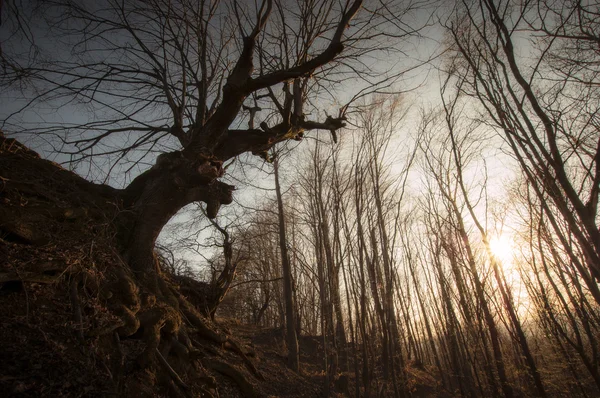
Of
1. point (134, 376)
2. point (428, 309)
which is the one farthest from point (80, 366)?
point (428, 309)

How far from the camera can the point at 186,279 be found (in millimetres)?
5113

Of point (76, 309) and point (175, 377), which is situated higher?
point (76, 309)

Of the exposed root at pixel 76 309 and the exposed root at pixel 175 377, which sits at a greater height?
the exposed root at pixel 76 309

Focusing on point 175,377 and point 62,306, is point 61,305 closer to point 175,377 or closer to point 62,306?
point 62,306

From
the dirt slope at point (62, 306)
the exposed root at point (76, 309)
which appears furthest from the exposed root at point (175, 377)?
the exposed root at point (76, 309)

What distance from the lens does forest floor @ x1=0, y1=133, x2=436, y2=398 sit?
5.69ft

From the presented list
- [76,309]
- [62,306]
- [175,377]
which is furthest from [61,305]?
[175,377]

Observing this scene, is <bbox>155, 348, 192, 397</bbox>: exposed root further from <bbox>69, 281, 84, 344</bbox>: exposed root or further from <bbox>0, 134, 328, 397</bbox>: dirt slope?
<bbox>69, 281, 84, 344</bbox>: exposed root

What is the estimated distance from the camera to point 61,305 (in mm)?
2221

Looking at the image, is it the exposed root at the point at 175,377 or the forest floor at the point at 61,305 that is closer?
the forest floor at the point at 61,305

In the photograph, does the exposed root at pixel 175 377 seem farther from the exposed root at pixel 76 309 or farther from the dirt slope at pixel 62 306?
the exposed root at pixel 76 309

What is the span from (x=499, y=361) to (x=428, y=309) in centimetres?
1270

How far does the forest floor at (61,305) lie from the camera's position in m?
1.73

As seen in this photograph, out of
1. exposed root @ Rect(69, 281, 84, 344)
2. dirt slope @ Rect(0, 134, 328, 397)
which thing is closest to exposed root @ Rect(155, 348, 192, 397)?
dirt slope @ Rect(0, 134, 328, 397)
